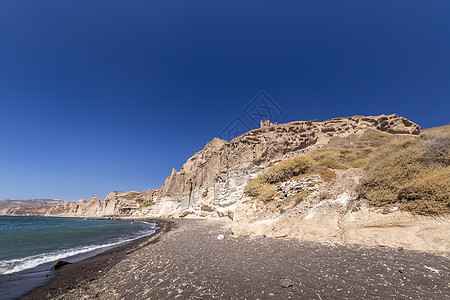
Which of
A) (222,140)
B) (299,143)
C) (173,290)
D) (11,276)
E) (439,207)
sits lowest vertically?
(11,276)

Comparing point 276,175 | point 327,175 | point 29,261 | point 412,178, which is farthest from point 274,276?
point 29,261

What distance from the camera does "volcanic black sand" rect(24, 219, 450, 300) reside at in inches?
152

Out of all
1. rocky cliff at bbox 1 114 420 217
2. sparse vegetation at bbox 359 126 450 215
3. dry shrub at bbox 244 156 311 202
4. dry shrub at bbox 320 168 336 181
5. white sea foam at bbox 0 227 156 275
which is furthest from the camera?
rocky cliff at bbox 1 114 420 217

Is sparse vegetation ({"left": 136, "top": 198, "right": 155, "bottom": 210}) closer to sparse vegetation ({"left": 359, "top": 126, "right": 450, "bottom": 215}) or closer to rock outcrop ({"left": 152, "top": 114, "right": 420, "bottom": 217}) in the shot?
rock outcrop ({"left": 152, "top": 114, "right": 420, "bottom": 217})

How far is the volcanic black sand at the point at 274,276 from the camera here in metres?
3.87

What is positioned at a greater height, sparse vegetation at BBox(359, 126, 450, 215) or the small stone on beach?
sparse vegetation at BBox(359, 126, 450, 215)

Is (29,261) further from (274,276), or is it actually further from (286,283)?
(286,283)

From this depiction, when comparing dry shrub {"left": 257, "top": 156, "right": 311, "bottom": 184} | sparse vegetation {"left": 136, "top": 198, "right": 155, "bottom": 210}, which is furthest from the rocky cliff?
sparse vegetation {"left": 136, "top": 198, "right": 155, "bottom": 210}

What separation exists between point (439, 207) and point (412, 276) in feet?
10.8

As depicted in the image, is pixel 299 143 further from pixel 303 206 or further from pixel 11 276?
pixel 11 276

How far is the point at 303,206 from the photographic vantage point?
9.77 meters

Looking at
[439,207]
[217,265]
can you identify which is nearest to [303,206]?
[439,207]

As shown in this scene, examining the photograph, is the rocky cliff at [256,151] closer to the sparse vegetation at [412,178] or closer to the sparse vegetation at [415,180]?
the sparse vegetation at [412,178]

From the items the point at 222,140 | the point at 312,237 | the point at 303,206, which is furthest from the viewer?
the point at 222,140
